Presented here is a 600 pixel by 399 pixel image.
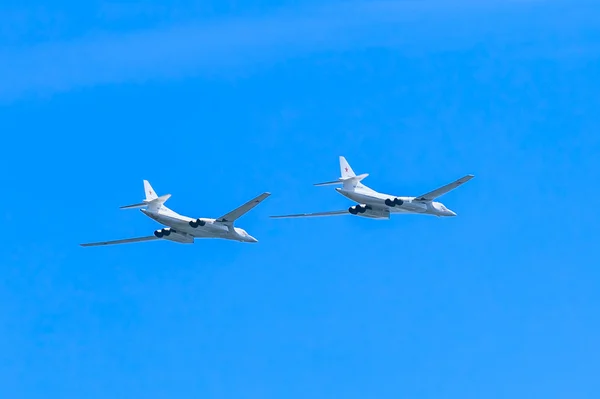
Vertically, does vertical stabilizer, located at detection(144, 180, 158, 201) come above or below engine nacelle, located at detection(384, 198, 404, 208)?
below

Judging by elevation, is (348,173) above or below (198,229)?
above

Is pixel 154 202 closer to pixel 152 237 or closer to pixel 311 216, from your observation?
A: pixel 152 237

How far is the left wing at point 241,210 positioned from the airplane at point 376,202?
10425mm

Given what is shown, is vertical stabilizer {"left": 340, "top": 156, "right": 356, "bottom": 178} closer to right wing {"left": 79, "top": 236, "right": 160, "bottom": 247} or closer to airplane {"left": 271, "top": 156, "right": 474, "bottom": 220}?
airplane {"left": 271, "top": 156, "right": 474, "bottom": 220}

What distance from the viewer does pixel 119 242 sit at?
465ft

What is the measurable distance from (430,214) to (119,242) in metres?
28.7

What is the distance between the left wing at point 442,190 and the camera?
133m

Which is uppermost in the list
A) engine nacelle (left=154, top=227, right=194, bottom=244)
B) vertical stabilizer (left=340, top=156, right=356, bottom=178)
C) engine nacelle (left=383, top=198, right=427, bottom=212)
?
vertical stabilizer (left=340, top=156, right=356, bottom=178)

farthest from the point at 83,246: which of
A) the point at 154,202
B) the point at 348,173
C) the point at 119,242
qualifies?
the point at 348,173

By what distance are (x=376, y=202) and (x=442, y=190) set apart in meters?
6.62

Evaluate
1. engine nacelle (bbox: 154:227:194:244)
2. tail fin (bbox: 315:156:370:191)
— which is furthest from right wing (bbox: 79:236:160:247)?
tail fin (bbox: 315:156:370:191)

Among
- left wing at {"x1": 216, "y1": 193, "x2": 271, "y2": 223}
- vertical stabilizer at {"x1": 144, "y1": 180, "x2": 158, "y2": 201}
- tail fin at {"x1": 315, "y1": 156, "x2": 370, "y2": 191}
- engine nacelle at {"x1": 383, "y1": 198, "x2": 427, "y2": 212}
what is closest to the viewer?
left wing at {"x1": 216, "y1": 193, "x2": 271, "y2": 223}

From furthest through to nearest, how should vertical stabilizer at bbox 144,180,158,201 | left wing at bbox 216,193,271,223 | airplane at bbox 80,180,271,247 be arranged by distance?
vertical stabilizer at bbox 144,180,158,201
airplane at bbox 80,180,271,247
left wing at bbox 216,193,271,223

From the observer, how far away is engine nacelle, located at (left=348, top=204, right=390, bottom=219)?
14062 cm
